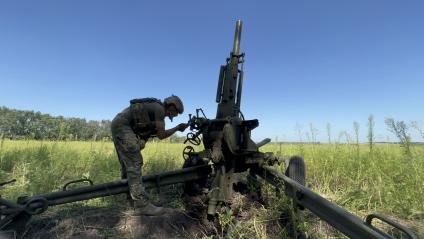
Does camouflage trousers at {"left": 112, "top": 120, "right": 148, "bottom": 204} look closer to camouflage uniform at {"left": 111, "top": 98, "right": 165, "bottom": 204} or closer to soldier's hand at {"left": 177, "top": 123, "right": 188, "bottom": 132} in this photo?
camouflage uniform at {"left": 111, "top": 98, "right": 165, "bottom": 204}

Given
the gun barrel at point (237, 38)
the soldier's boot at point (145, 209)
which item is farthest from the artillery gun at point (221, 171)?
the soldier's boot at point (145, 209)

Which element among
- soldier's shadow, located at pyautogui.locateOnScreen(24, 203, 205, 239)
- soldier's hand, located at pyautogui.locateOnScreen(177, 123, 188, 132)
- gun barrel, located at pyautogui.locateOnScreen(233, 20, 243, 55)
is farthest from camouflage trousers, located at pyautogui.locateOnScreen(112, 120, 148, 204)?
gun barrel, located at pyautogui.locateOnScreen(233, 20, 243, 55)

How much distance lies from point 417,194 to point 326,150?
2929mm

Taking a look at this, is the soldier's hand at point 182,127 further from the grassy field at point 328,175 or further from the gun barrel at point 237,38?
the gun barrel at point 237,38

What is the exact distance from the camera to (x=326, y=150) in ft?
25.5

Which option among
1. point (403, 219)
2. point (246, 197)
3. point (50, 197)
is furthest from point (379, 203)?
point (50, 197)

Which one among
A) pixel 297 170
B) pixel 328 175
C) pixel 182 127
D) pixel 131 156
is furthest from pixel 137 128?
pixel 328 175

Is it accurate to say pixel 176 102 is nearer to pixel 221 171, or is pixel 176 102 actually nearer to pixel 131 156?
pixel 131 156

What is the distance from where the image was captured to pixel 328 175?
643cm

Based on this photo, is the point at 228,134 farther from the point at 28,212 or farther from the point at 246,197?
the point at 28,212

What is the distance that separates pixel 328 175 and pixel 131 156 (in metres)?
3.39

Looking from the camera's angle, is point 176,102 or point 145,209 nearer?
point 145,209

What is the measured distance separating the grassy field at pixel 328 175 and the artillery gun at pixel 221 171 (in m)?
0.38

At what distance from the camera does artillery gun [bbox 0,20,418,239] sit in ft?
13.4
